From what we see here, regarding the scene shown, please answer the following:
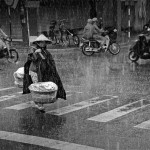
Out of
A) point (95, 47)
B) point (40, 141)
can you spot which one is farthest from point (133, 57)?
point (40, 141)

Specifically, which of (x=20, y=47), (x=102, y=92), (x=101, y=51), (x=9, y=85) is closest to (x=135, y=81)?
(x=102, y=92)

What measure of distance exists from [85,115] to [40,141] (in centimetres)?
199

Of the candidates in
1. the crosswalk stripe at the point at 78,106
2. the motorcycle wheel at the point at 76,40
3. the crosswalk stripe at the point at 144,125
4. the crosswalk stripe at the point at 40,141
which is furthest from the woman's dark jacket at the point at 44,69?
the motorcycle wheel at the point at 76,40

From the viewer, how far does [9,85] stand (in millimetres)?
12875

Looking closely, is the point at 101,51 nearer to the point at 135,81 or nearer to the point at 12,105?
the point at 135,81

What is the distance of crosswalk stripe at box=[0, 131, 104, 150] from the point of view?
6.78 meters

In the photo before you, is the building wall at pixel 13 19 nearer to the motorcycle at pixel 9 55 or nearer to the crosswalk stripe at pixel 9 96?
the motorcycle at pixel 9 55

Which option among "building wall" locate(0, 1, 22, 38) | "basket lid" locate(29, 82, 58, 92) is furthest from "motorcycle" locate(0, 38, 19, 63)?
"building wall" locate(0, 1, 22, 38)

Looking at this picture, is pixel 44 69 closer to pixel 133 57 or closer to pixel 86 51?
→ pixel 133 57

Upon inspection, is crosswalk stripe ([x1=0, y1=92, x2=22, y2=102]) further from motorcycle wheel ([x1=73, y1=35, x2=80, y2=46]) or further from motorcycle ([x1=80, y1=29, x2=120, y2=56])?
motorcycle wheel ([x1=73, y1=35, x2=80, y2=46])

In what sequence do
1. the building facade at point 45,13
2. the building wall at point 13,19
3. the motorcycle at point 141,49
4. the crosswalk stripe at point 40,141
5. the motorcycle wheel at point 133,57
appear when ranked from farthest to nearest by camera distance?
the building wall at point 13,19 → the building facade at point 45,13 → the motorcycle wheel at point 133,57 → the motorcycle at point 141,49 → the crosswalk stripe at point 40,141

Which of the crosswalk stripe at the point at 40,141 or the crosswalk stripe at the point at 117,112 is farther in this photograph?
the crosswalk stripe at the point at 117,112

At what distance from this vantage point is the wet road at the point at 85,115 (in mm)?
7055

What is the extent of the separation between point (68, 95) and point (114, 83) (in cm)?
216
